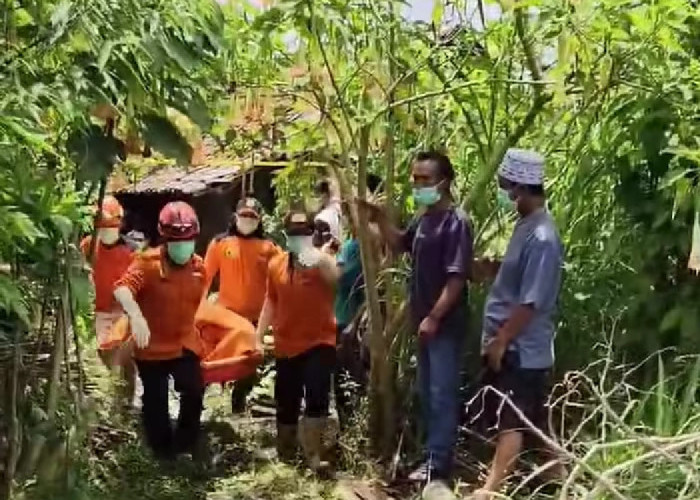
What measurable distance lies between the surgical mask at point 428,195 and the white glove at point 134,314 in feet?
4.99

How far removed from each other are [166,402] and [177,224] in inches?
37.6

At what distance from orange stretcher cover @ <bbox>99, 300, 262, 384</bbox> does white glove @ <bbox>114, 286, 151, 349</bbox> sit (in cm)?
63

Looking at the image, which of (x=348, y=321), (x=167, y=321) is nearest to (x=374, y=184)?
(x=348, y=321)

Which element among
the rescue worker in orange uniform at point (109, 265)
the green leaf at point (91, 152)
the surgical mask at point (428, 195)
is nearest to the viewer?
the green leaf at point (91, 152)

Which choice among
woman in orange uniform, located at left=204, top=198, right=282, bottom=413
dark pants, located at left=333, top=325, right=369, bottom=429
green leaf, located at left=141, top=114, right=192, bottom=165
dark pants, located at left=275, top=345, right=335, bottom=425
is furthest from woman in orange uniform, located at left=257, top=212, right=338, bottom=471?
green leaf, located at left=141, top=114, right=192, bottom=165

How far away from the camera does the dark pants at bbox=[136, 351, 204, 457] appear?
636 cm

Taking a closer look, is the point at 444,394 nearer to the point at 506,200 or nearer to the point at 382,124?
the point at 506,200

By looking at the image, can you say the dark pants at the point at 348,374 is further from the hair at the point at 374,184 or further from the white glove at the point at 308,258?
the hair at the point at 374,184

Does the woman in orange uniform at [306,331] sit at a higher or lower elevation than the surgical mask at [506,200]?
lower

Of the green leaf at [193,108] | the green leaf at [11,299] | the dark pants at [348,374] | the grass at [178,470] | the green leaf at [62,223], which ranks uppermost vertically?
the green leaf at [193,108]

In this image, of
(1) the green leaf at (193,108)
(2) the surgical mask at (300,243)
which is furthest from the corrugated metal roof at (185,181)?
(1) the green leaf at (193,108)

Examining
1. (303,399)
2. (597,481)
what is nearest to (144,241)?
(303,399)

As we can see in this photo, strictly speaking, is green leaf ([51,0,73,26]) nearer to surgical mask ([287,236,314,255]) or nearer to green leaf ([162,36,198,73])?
green leaf ([162,36,198,73])

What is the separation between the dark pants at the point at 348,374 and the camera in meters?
6.88
